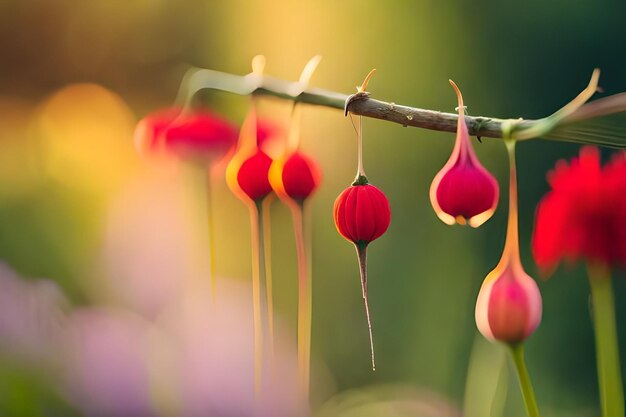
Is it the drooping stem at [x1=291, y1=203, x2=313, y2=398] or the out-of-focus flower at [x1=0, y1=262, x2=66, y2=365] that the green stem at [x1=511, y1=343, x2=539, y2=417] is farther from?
the out-of-focus flower at [x1=0, y1=262, x2=66, y2=365]

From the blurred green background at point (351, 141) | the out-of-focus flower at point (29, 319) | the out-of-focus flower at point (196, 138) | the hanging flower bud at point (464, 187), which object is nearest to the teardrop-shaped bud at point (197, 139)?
the out-of-focus flower at point (196, 138)

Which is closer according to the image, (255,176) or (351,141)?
(255,176)

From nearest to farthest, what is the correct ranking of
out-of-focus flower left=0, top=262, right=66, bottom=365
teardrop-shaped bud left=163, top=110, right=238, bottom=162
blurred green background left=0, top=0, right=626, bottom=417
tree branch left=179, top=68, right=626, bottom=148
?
1. tree branch left=179, top=68, right=626, bottom=148
2. teardrop-shaped bud left=163, top=110, right=238, bottom=162
3. out-of-focus flower left=0, top=262, right=66, bottom=365
4. blurred green background left=0, top=0, right=626, bottom=417

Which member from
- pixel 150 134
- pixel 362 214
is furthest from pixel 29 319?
pixel 362 214

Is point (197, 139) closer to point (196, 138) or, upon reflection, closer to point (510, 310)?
point (196, 138)

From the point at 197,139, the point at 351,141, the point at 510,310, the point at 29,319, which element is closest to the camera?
the point at 510,310

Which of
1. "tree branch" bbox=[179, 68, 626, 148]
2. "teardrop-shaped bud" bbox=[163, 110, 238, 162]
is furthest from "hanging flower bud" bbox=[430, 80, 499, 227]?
"teardrop-shaped bud" bbox=[163, 110, 238, 162]

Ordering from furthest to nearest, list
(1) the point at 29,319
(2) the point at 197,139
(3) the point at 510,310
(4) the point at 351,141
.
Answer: (4) the point at 351,141 → (1) the point at 29,319 → (2) the point at 197,139 → (3) the point at 510,310
